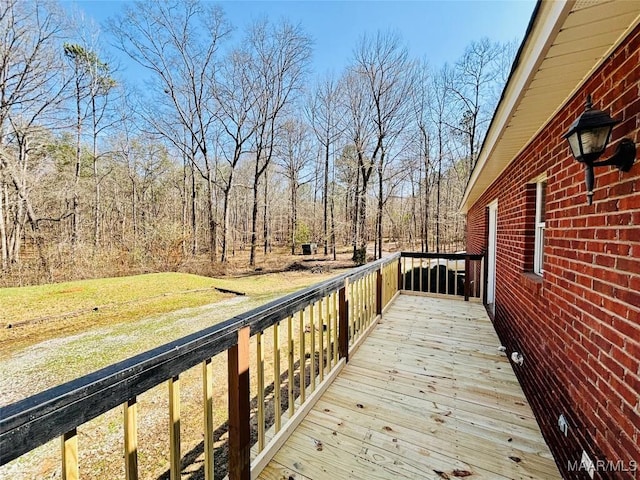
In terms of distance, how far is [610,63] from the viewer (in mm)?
1391

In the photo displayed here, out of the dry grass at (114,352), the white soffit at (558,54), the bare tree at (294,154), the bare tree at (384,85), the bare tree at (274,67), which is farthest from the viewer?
the bare tree at (294,154)

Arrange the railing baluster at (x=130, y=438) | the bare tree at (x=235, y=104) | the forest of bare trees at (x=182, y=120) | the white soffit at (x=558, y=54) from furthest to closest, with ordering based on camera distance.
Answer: the bare tree at (x=235, y=104) < the forest of bare trees at (x=182, y=120) < the white soffit at (x=558, y=54) < the railing baluster at (x=130, y=438)

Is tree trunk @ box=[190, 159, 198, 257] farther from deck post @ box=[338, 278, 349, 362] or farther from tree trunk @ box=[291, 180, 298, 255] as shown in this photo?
deck post @ box=[338, 278, 349, 362]

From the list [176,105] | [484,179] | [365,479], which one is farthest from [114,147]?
[365,479]

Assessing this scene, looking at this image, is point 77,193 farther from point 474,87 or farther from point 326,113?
point 474,87

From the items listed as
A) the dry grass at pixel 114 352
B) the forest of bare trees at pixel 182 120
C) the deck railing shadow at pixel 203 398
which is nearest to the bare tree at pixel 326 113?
the forest of bare trees at pixel 182 120

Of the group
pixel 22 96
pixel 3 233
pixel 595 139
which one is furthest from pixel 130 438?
pixel 22 96

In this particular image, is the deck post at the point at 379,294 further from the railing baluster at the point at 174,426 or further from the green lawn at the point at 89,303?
the railing baluster at the point at 174,426

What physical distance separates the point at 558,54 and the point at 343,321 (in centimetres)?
256

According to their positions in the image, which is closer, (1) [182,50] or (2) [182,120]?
(1) [182,50]

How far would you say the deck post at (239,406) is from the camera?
144 cm

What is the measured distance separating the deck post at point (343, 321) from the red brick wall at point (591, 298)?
166cm

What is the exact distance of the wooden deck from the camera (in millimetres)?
1785

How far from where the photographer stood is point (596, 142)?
1.31m
